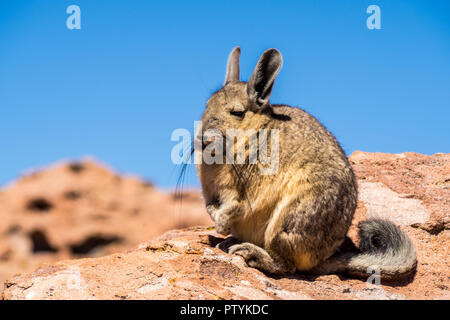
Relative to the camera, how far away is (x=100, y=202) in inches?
682

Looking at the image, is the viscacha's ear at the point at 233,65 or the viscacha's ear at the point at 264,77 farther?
the viscacha's ear at the point at 233,65

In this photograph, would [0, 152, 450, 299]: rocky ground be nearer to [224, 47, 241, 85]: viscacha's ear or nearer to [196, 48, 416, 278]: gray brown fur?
[196, 48, 416, 278]: gray brown fur

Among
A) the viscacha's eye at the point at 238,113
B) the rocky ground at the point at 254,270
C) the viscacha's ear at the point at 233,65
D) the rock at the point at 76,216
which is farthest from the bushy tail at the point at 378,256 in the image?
the rock at the point at 76,216

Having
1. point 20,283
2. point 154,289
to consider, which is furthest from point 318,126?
point 20,283

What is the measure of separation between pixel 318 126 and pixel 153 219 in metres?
10.8

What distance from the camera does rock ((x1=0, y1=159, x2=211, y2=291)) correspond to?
1628 centimetres

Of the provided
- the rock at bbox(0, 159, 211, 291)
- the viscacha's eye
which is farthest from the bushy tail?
the rock at bbox(0, 159, 211, 291)

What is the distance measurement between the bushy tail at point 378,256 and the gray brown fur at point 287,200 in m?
0.01

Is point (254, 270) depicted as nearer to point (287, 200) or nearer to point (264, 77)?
point (287, 200)

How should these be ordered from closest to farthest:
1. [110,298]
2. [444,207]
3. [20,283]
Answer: [110,298] < [20,283] < [444,207]

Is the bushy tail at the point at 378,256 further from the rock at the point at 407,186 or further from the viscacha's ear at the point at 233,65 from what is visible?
the viscacha's ear at the point at 233,65

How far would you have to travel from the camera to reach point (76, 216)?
54.5 ft

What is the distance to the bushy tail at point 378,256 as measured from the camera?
6945 mm

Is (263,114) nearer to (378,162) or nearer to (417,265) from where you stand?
(417,265)
